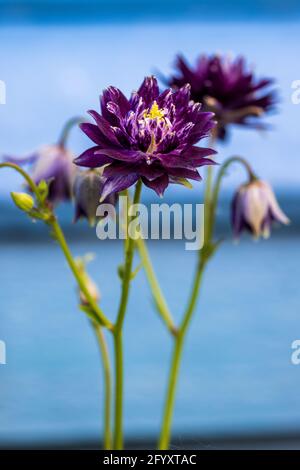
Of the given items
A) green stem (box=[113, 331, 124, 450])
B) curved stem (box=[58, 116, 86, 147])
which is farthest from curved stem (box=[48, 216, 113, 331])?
curved stem (box=[58, 116, 86, 147])

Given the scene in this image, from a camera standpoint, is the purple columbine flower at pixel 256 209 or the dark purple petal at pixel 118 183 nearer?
the dark purple petal at pixel 118 183

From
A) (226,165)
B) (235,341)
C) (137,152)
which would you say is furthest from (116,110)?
(235,341)

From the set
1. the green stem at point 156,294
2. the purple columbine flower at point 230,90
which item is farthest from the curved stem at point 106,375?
the purple columbine flower at point 230,90

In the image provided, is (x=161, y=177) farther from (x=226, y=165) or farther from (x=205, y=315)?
(x=205, y=315)

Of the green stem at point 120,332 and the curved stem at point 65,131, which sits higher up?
the curved stem at point 65,131

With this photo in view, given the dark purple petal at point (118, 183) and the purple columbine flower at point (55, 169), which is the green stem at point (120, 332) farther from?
the purple columbine flower at point (55, 169)

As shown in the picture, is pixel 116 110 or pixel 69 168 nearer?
pixel 116 110

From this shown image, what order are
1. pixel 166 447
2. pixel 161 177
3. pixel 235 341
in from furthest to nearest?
1. pixel 235 341
2. pixel 166 447
3. pixel 161 177
